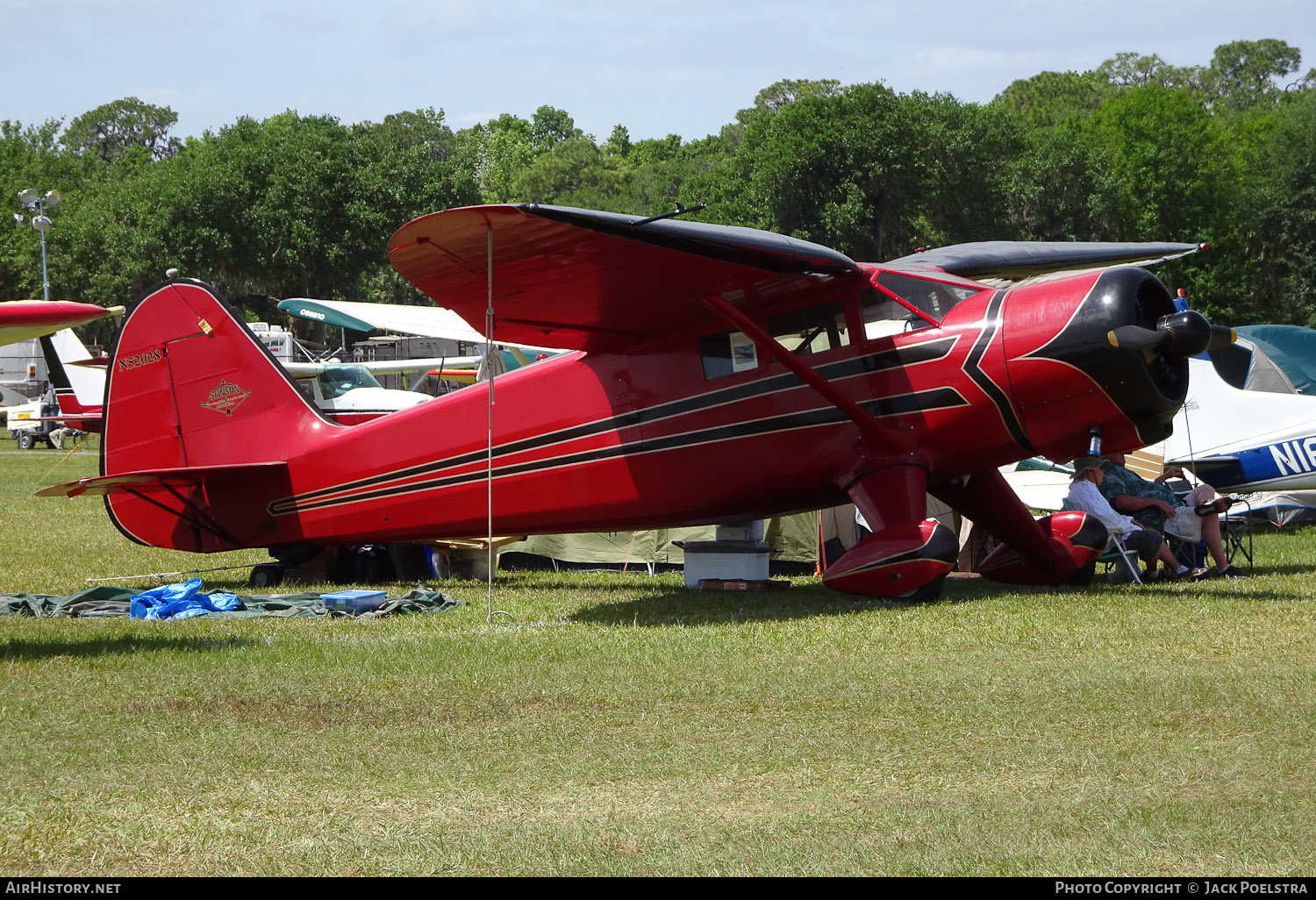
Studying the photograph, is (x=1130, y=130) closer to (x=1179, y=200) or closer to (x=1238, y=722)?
(x=1179, y=200)

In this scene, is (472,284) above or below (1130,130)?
below

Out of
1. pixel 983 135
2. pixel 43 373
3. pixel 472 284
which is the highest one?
pixel 983 135

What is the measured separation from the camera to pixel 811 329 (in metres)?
10.8

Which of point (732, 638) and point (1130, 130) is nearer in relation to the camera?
point (732, 638)

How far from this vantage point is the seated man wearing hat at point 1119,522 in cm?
1157

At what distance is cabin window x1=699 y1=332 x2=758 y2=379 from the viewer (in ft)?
35.8

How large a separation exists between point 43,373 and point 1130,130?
49.7 m

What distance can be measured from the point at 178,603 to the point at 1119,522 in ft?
26.3

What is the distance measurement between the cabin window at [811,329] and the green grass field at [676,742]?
2.18m

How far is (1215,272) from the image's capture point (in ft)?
172

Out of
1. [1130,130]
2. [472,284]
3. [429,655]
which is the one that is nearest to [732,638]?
[429,655]

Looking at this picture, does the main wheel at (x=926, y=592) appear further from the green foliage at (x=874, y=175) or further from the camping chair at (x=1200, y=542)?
the green foliage at (x=874, y=175)

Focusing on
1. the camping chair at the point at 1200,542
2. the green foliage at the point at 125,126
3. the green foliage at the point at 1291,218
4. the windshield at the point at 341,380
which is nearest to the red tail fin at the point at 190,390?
the camping chair at the point at 1200,542

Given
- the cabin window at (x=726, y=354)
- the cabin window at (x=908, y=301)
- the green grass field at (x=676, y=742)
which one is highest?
the cabin window at (x=908, y=301)
